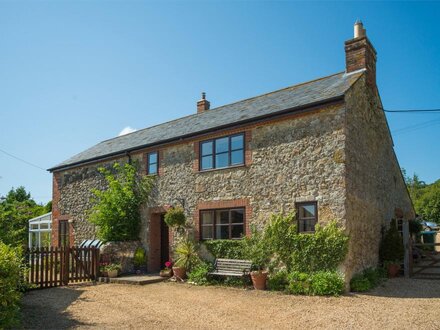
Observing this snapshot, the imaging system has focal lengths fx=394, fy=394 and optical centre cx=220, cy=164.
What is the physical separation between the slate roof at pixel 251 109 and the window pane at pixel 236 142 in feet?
1.81

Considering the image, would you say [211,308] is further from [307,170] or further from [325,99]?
[325,99]

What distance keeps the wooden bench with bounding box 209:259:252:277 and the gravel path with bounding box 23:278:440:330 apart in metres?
0.63

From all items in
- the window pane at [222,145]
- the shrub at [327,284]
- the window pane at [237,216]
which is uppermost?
the window pane at [222,145]

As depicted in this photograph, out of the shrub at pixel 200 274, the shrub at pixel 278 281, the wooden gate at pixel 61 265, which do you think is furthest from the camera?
the shrub at pixel 200 274

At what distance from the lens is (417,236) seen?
20.2m

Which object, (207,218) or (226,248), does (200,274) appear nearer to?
(226,248)

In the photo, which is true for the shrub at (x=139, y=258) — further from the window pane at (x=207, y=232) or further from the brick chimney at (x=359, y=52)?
the brick chimney at (x=359, y=52)

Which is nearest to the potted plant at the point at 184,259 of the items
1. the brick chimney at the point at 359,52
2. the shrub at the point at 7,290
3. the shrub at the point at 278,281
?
the shrub at the point at 278,281

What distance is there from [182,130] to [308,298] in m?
8.85

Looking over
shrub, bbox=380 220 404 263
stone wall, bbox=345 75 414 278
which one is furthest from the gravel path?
shrub, bbox=380 220 404 263

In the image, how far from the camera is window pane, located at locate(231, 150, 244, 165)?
13867 mm

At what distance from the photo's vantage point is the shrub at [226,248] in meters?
13.1

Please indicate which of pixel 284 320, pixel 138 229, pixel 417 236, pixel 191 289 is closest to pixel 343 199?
pixel 284 320

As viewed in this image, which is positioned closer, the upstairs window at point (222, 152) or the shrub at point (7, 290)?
the shrub at point (7, 290)
